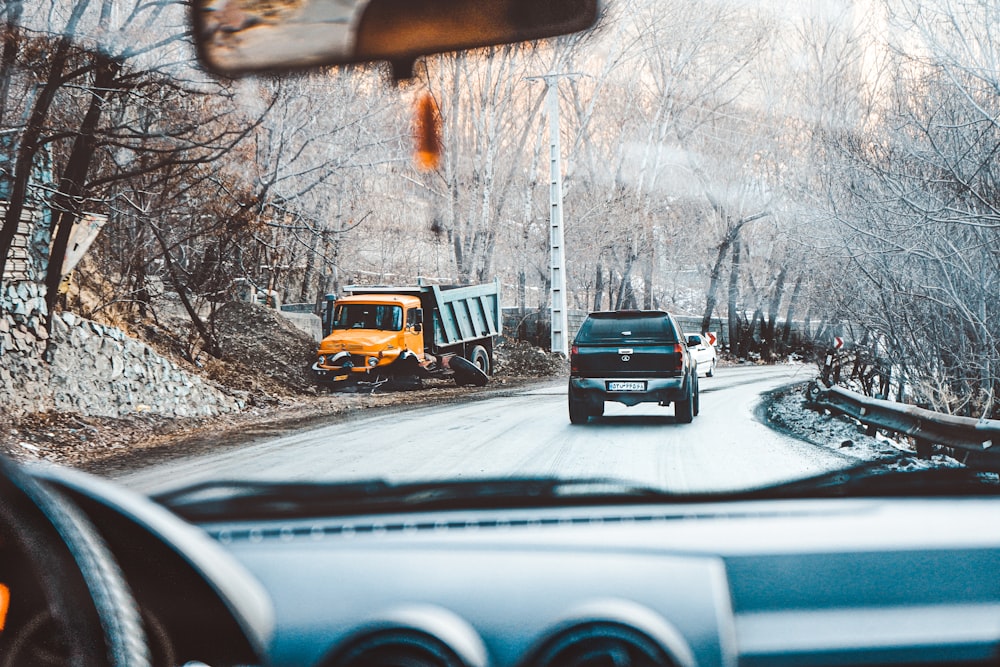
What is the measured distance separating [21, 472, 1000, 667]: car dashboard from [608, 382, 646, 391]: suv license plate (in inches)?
12.8

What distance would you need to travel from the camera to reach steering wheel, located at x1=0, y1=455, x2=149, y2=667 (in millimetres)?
1728

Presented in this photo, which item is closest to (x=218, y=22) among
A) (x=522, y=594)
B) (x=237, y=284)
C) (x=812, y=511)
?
(x=237, y=284)

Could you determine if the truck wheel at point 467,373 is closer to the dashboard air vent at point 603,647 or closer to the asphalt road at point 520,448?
the asphalt road at point 520,448

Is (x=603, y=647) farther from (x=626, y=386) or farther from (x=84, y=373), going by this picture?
(x=84, y=373)

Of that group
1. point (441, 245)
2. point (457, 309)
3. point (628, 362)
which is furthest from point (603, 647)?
point (441, 245)

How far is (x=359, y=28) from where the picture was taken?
1979 millimetres

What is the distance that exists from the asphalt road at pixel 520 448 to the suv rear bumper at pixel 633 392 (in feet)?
0.10

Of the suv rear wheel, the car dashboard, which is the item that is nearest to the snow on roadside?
the car dashboard

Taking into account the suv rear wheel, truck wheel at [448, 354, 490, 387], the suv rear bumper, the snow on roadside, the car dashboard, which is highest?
truck wheel at [448, 354, 490, 387]

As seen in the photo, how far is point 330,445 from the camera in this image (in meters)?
2.22

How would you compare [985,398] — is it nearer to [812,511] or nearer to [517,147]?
[812,511]

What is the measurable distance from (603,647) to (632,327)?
90cm

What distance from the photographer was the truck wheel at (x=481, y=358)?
2248 millimetres

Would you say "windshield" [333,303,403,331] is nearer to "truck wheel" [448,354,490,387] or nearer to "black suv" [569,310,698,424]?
"truck wheel" [448,354,490,387]
